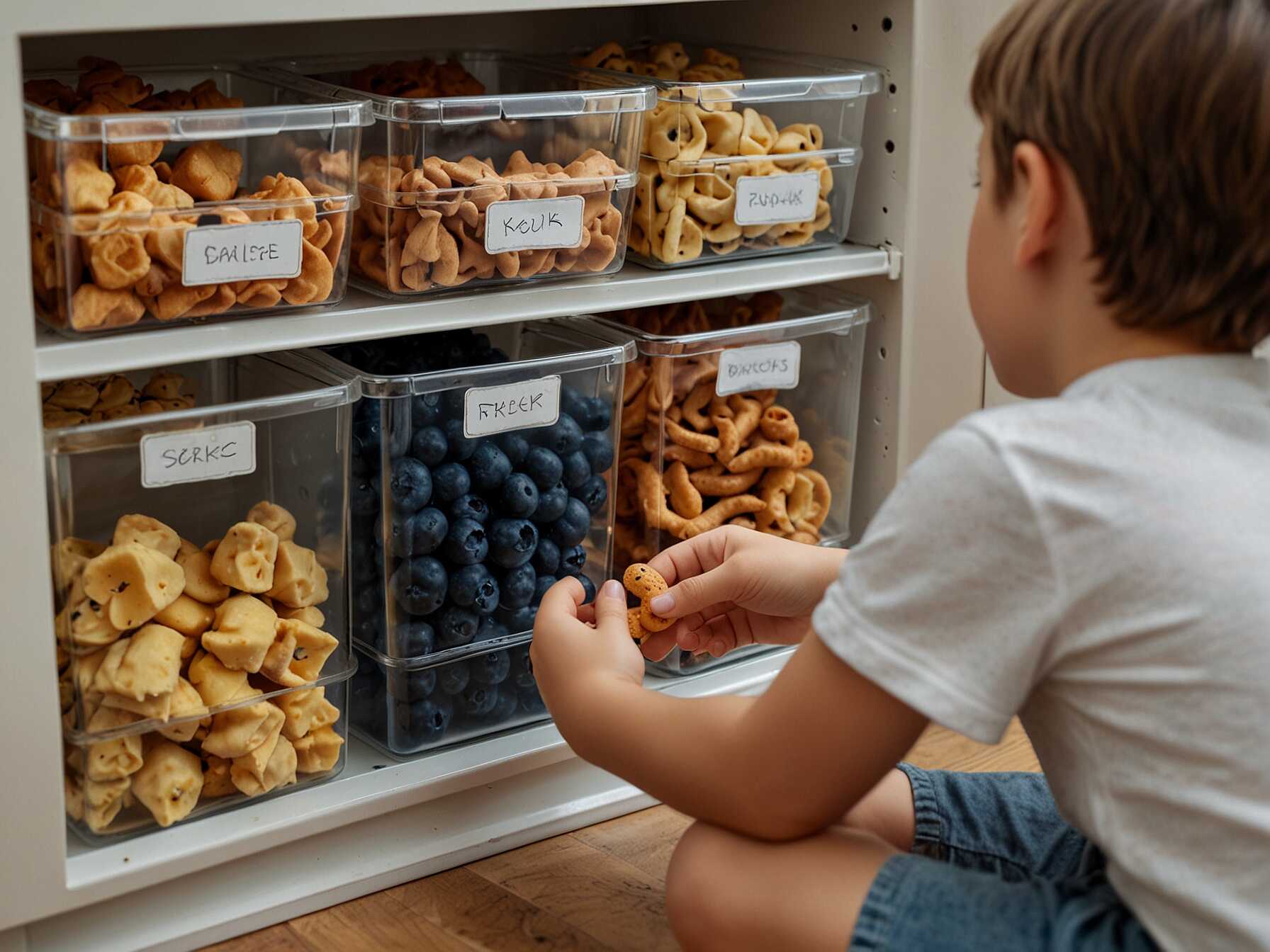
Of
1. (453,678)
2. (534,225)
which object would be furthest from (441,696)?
(534,225)

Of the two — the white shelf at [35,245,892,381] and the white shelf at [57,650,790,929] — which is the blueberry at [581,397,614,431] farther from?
the white shelf at [57,650,790,929]

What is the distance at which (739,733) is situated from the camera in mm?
725

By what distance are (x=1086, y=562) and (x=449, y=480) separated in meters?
0.50

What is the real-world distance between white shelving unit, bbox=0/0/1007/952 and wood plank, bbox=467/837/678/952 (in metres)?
0.02

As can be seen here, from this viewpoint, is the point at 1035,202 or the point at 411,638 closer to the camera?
the point at 1035,202

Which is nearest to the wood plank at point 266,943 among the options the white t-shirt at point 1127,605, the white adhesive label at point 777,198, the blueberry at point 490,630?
the blueberry at point 490,630

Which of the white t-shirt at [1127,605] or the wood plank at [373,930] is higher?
the white t-shirt at [1127,605]

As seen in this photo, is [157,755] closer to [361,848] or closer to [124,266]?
[361,848]

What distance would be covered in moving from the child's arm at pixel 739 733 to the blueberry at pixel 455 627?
0.58ft

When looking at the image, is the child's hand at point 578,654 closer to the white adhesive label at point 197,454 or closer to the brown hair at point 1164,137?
the white adhesive label at point 197,454

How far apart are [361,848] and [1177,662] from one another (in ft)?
1.98

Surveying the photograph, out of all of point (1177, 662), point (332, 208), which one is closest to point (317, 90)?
point (332, 208)

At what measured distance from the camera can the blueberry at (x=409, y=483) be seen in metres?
1.00

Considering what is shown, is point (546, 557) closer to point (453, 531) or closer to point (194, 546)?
point (453, 531)
